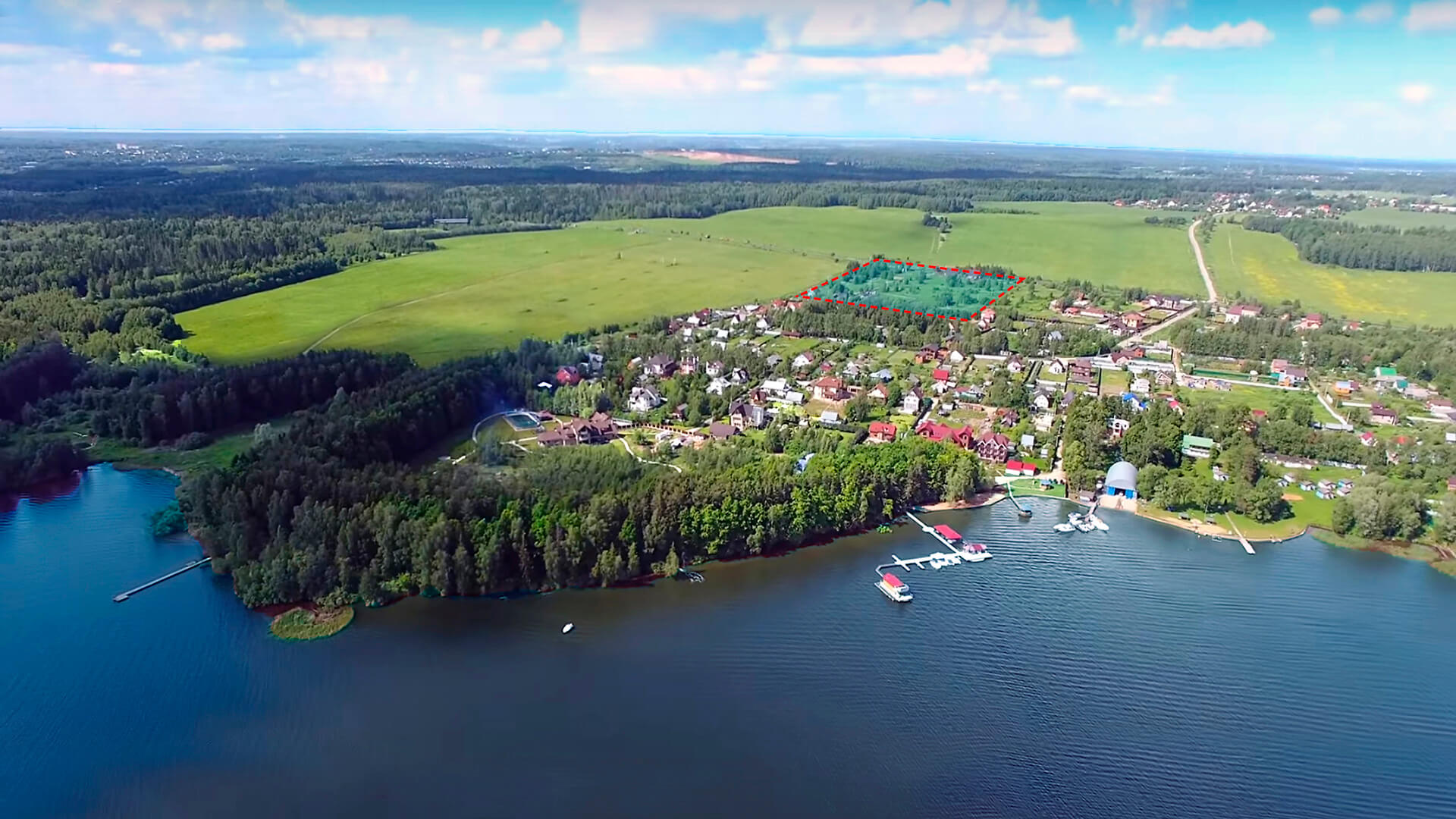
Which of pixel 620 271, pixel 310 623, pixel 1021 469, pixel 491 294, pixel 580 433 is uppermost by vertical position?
pixel 620 271

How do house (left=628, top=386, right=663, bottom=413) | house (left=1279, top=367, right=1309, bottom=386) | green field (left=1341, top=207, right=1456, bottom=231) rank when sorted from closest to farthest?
house (left=628, top=386, right=663, bottom=413) < house (left=1279, top=367, right=1309, bottom=386) < green field (left=1341, top=207, right=1456, bottom=231)

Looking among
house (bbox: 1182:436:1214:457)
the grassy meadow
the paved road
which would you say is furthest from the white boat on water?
the paved road

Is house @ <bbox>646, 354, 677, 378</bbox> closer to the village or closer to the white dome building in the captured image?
the village

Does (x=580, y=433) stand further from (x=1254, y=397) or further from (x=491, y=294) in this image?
(x=1254, y=397)

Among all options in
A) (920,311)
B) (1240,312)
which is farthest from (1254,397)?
(920,311)

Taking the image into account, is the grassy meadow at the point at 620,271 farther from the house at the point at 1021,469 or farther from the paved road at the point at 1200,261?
the house at the point at 1021,469

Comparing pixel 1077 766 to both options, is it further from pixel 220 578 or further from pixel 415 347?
pixel 415 347
